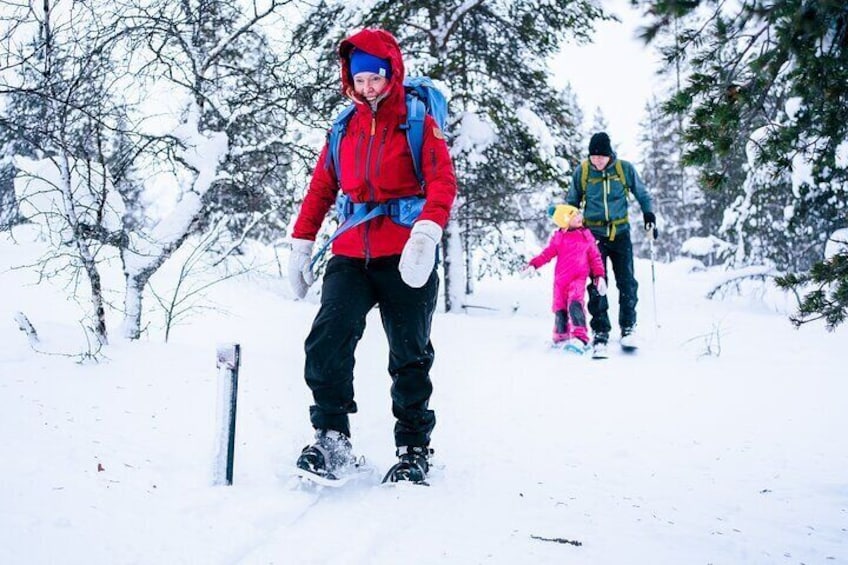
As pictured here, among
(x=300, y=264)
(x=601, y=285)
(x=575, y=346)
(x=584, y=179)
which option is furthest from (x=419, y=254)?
(x=584, y=179)

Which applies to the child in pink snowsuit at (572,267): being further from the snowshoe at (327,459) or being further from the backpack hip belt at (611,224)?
the snowshoe at (327,459)

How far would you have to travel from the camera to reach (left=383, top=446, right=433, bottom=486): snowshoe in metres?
2.94

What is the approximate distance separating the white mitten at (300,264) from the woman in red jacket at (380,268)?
237mm

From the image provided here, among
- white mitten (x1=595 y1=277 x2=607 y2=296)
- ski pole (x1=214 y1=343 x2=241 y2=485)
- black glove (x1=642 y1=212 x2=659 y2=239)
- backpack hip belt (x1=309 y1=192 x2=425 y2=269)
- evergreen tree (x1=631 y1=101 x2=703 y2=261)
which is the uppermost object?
evergreen tree (x1=631 y1=101 x2=703 y2=261)

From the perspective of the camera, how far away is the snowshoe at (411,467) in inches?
116

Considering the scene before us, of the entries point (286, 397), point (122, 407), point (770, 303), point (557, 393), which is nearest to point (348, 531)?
point (122, 407)

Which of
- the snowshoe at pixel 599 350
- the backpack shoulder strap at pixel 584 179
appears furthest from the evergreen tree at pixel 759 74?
the backpack shoulder strap at pixel 584 179

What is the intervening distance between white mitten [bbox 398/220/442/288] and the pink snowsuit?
4.34 m

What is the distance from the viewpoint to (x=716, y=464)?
3.52 meters

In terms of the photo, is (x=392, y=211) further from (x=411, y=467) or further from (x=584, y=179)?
(x=584, y=179)

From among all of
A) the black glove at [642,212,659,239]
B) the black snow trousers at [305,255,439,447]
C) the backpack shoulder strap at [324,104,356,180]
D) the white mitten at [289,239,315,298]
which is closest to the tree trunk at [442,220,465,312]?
the black glove at [642,212,659,239]

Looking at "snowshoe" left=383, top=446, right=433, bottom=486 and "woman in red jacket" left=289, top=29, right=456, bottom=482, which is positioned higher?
"woman in red jacket" left=289, top=29, right=456, bottom=482

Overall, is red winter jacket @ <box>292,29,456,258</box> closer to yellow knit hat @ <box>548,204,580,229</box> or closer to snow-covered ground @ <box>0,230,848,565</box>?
snow-covered ground @ <box>0,230,848,565</box>

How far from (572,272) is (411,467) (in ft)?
15.5
